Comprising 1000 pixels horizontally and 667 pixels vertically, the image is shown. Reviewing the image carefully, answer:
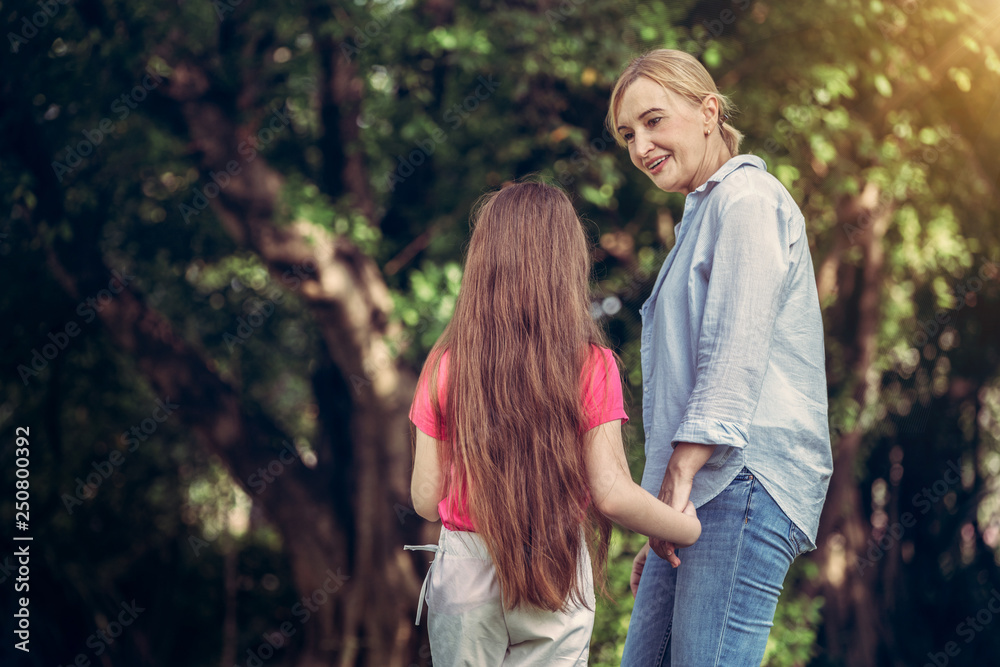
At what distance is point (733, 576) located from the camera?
1525 millimetres

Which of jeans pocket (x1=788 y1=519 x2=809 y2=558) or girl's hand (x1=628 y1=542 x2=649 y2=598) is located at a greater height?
jeans pocket (x1=788 y1=519 x2=809 y2=558)

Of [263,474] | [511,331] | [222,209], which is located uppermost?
[511,331]

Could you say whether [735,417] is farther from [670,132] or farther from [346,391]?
[346,391]

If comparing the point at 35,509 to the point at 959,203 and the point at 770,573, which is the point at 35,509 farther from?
the point at 959,203

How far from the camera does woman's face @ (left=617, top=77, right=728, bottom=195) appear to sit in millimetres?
1760

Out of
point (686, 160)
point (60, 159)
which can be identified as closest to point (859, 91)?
point (686, 160)

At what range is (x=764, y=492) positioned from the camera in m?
1.53

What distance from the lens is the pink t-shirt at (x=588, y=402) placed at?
1604mm

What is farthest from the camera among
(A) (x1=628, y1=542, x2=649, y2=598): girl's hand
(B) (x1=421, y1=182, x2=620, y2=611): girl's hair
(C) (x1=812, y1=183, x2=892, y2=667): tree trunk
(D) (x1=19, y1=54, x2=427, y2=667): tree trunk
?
→ (C) (x1=812, y1=183, x2=892, y2=667): tree trunk

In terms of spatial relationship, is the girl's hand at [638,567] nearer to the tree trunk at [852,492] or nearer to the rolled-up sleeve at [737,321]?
the rolled-up sleeve at [737,321]

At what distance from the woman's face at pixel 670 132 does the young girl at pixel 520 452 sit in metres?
0.27

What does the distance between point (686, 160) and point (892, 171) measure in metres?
4.38

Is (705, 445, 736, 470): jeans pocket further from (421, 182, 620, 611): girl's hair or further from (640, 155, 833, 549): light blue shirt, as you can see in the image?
(421, 182, 620, 611): girl's hair

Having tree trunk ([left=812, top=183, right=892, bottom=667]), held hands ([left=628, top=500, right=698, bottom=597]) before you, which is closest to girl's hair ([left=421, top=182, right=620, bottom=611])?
held hands ([left=628, top=500, right=698, bottom=597])
